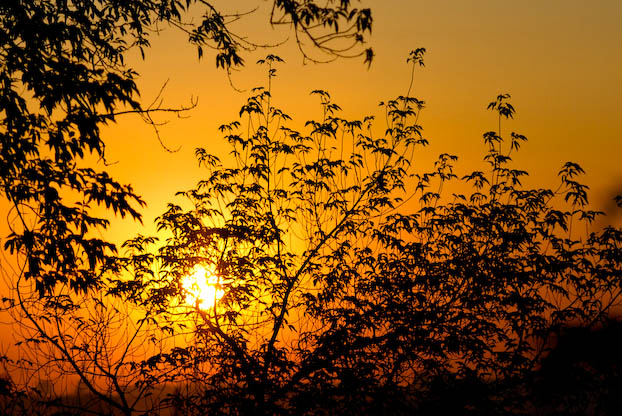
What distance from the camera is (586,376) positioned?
8891 mm

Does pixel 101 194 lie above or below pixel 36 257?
above

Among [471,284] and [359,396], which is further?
[471,284]

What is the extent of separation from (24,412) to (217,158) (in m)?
4.42

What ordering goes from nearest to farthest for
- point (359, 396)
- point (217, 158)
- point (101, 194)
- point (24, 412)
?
point (101, 194) < point (24, 412) < point (359, 396) < point (217, 158)

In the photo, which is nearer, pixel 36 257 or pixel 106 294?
pixel 36 257

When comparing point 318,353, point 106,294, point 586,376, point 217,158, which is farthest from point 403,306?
point 106,294

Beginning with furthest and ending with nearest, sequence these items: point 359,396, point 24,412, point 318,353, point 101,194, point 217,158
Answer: point 217,158 → point 318,353 → point 359,396 → point 24,412 → point 101,194

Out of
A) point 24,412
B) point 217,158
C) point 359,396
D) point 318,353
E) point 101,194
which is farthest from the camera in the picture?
point 217,158

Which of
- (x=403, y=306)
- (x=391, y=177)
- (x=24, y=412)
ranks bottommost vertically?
(x=24, y=412)

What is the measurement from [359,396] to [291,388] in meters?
0.99

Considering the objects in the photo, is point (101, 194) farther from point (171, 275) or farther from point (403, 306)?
point (403, 306)

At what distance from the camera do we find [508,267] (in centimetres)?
900

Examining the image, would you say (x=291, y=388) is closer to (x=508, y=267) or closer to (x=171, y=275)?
(x=171, y=275)

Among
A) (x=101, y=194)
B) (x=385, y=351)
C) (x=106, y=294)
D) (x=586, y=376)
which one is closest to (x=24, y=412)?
(x=106, y=294)
